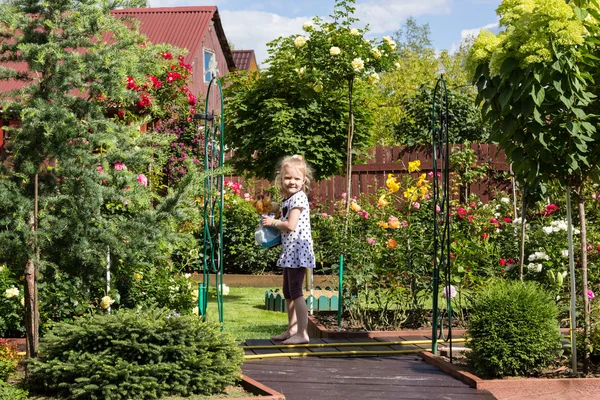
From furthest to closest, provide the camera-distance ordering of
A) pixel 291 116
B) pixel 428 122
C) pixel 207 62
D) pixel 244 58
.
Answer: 1. pixel 244 58
2. pixel 207 62
3. pixel 428 122
4. pixel 291 116

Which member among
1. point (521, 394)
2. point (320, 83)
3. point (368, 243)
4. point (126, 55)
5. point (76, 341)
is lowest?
point (521, 394)

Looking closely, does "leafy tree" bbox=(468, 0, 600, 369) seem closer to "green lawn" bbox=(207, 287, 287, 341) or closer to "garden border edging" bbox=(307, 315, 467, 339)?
"garden border edging" bbox=(307, 315, 467, 339)

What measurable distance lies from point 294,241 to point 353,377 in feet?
4.53

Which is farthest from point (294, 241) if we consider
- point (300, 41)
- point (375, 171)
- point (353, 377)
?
point (375, 171)

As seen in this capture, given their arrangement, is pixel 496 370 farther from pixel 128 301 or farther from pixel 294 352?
pixel 128 301

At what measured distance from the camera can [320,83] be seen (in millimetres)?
9820

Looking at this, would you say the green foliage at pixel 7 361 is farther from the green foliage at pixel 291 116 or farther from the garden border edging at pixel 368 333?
the green foliage at pixel 291 116

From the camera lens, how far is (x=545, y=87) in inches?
190

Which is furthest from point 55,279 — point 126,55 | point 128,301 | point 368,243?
point 368,243

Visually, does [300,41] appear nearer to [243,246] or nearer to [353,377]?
[243,246]

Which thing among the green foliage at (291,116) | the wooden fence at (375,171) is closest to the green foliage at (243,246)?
the green foliage at (291,116)

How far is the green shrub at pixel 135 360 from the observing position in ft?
13.5

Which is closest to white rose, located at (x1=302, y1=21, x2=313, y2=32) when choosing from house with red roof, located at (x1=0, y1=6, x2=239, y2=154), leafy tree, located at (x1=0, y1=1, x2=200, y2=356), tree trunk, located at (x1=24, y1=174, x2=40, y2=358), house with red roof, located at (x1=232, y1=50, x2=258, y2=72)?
leafy tree, located at (x1=0, y1=1, x2=200, y2=356)

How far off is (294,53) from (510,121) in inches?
220
